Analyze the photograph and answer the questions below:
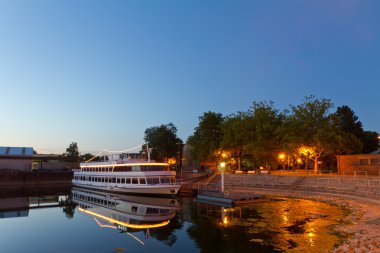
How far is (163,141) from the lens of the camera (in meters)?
97.1

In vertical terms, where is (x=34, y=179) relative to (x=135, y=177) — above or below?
below

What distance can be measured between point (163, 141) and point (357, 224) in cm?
7668

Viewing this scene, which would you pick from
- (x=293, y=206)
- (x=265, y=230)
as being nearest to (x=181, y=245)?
(x=265, y=230)

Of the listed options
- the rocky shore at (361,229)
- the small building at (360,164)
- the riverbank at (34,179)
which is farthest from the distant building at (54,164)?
the rocky shore at (361,229)

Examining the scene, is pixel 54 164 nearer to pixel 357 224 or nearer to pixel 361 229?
pixel 357 224

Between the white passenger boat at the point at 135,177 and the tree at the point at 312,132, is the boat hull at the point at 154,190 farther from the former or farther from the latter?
the tree at the point at 312,132

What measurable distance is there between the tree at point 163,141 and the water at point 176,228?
2229 inches

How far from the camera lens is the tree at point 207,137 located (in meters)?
75.4

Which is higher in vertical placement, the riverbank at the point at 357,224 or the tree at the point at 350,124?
the tree at the point at 350,124

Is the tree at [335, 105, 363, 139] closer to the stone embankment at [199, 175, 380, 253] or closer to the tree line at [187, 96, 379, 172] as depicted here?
the tree line at [187, 96, 379, 172]

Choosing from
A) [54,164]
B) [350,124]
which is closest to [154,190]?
[350,124]

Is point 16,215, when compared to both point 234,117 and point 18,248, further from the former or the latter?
point 234,117

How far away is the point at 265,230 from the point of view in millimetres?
23656

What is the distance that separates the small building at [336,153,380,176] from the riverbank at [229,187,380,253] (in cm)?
1071
